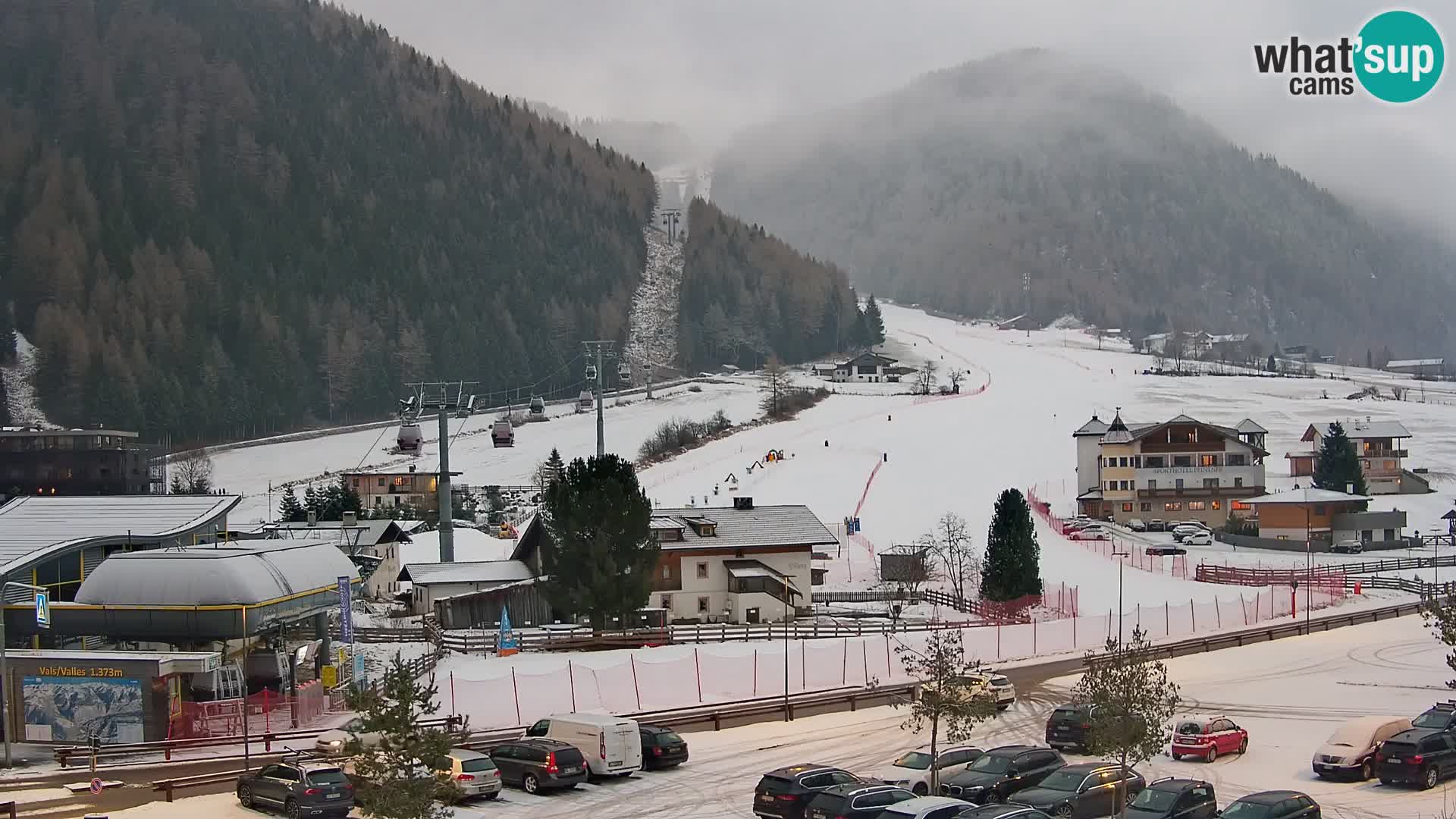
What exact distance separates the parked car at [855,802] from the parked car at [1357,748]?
8.56 m

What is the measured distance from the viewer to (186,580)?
3300 centimetres

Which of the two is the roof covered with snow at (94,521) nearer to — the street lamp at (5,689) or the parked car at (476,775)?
the street lamp at (5,689)

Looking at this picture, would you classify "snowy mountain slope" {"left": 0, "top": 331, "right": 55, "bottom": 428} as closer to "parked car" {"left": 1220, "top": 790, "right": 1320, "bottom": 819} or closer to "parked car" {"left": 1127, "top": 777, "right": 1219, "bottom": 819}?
"parked car" {"left": 1127, "top": 777, "right": 1219, "bottom": 819}

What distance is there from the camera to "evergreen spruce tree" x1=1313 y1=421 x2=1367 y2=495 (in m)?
83.6

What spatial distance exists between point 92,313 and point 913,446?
117 metres

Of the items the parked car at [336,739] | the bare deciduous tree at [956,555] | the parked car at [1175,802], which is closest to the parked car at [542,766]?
the parked car at [336,739]

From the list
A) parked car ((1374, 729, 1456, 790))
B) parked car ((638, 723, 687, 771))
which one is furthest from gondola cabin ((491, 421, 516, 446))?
parked car ((1374, 729, 1456, 790))

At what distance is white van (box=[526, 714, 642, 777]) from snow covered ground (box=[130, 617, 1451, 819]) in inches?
13.0

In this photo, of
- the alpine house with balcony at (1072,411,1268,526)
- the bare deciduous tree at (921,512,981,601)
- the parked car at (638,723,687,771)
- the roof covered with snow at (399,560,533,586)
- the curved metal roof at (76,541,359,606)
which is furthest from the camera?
the alpine house with balcony at (1072,411,1268,526)

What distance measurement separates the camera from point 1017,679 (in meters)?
39.7

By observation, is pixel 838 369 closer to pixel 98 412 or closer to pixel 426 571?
pixel 98 412

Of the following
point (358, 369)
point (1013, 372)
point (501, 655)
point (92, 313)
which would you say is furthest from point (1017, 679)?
point (92, 313)

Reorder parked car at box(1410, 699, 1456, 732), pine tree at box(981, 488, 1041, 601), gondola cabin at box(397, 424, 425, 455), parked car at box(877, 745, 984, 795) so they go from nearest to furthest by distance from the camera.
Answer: parked car at box(877, 745, 984, 795)
parked car at box(1410, 699, 1456, 732)
gondola cabin at box(397, 424, 425, 455)
pine tree at box(981, 488, 1041, 601)

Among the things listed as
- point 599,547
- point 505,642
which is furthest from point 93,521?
point 599,547
